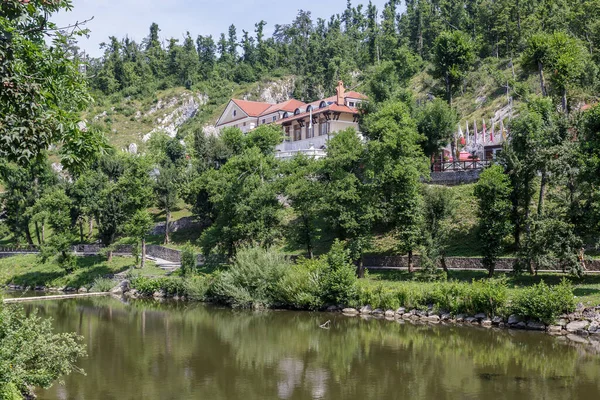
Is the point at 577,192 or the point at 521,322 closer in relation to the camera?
the point at 521,322

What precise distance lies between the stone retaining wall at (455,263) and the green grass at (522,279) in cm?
70

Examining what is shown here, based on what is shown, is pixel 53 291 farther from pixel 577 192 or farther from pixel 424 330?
pixel 577 192

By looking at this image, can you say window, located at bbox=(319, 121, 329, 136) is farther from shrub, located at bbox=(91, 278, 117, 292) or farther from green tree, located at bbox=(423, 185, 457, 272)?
shrub, located at bbox=(91, 278, 117, 292)

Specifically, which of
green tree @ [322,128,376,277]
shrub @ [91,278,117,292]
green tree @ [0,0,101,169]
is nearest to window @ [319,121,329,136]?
green tree @ [322,128,376,277]

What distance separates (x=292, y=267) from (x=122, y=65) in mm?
99913

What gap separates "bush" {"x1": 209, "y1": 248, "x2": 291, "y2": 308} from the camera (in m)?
36.2

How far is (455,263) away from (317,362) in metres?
18.0

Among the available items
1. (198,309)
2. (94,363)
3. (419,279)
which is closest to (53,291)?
(198,309)

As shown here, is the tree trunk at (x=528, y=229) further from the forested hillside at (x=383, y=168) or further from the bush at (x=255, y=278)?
the bush at (x=255, y=278)

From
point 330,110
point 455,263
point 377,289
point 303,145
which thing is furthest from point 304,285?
point 303,145

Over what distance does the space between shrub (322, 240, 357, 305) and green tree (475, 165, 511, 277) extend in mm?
8659

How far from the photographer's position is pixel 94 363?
73.3 ft

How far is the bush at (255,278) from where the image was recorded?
119 feet

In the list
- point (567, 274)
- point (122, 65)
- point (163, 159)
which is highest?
point (122, 65)
